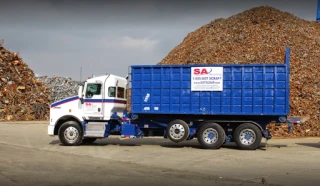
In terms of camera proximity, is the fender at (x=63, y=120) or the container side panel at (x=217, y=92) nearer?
the container side panel at (x=217, y=92)

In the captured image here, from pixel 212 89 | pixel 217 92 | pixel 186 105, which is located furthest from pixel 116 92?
pixel 217 92

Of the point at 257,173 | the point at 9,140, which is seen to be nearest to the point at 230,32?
the point at 9,140

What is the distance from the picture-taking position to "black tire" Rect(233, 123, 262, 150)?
1625cm

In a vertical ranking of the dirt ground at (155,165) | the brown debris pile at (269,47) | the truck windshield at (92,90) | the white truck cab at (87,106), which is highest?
the brown debris pile at (269,47)

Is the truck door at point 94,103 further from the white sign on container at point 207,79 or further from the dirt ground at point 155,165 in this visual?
Result: the white sign on container at point 207,79

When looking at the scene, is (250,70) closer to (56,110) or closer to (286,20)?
(56,110)

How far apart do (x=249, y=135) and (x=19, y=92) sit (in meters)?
26.1

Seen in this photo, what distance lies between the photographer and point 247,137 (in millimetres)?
→ 16375

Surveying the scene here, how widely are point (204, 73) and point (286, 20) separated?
2109cm

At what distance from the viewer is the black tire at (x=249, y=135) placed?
53.3 ft

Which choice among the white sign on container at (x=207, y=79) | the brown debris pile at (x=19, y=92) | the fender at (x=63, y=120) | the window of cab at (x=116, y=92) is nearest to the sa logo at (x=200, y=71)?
the white sign on container at (x=207, y=79)

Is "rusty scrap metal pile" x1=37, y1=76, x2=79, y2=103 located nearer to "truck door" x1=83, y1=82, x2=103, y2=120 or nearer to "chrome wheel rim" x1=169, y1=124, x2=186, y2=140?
"truck door" x1=83, y1=82, x2=103, y2=120

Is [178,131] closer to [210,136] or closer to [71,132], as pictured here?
[210,136]

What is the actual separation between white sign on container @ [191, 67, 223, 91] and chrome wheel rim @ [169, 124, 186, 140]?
1.61 m
